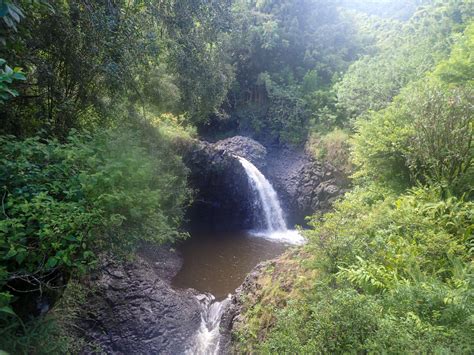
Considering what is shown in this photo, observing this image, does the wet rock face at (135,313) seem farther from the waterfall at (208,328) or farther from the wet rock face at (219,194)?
the wet rock face at (219,194)

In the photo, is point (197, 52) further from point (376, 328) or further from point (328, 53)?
point (328, 53)

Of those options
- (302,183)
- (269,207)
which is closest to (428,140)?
(269,207)

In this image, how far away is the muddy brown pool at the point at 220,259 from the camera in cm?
1021

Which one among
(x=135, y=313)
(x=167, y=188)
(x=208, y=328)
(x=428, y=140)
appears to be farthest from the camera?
(x=167, y=188)

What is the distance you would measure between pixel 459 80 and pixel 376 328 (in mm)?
8583

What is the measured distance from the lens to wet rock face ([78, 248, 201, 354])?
6.96 m

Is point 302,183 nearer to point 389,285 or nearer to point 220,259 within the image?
point 220,259

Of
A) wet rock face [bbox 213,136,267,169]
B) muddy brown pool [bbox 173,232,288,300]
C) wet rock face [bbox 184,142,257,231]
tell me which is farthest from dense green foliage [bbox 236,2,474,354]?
wet rock face [bbox 213,136,267,169]

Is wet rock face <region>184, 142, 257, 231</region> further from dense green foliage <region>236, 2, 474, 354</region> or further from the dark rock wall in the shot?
dense green foliage <region>236, 2, 474, 354</region>

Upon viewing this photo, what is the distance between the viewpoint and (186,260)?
11891 mm

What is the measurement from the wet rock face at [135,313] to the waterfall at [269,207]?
756 cm

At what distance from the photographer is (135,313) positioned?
7633mm

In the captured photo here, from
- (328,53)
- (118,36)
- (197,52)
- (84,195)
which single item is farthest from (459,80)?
(328,53)

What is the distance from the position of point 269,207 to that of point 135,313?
34.7 ft
